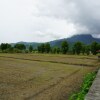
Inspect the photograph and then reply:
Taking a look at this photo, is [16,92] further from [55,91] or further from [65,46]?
[65,46]

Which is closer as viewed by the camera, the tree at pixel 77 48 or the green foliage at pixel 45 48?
the tree at pixel 77 48

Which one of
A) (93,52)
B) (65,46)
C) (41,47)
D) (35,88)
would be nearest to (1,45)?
(41,47)

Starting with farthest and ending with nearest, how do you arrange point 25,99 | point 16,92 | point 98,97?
1. point 16,92
2. point 25,99
3. point 98,97

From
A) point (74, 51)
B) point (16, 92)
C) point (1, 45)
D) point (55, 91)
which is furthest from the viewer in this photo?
point (1, 45)

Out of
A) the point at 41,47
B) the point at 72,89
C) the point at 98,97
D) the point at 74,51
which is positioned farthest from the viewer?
the point at 41,47

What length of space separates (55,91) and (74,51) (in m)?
106

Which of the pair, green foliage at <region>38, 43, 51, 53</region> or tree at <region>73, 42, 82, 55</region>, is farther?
green foliage at <region>38, 43, 51, 53</region>

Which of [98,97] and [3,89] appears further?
[3,89]

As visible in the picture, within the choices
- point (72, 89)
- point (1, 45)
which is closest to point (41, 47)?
point (1, 45)

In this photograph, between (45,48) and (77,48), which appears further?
(45,48)

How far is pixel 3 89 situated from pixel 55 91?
2865 mm

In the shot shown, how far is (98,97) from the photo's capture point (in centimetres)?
995

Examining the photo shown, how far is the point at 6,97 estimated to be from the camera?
39.1 ft

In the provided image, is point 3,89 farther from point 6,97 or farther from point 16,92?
point 6,97
